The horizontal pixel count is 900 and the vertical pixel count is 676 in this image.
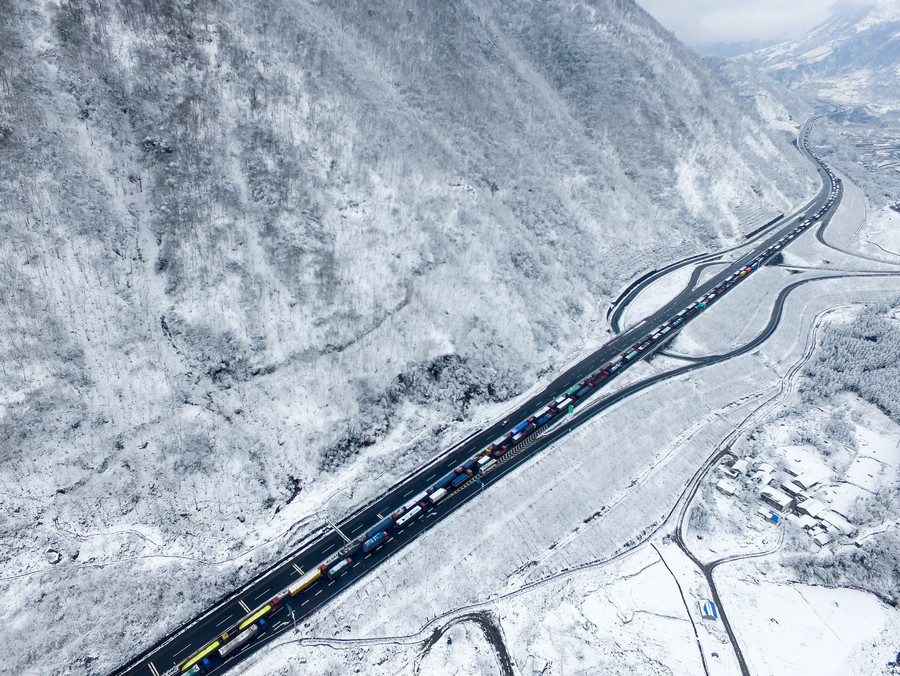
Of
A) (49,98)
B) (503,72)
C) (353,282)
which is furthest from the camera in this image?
(503,72)

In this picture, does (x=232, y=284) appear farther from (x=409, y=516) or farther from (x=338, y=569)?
(x=338, y=569)

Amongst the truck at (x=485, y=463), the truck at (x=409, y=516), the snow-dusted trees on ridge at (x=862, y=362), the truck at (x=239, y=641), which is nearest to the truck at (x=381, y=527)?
the truck at (x=409, y=516)

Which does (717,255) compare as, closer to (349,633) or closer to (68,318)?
(349,633)

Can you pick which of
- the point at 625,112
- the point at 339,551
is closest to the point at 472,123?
the point at 625,112

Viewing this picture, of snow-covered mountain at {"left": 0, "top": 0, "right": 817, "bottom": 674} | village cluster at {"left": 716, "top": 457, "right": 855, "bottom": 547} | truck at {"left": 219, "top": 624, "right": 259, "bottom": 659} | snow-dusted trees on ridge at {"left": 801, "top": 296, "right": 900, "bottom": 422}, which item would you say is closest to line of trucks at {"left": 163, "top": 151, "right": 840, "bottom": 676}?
truck at {"left": 219, "top": 624, "right": 259, "bottom": 659}

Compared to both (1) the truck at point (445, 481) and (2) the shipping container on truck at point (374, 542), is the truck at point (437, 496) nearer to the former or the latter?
(1) the truck at point (445, 481)
